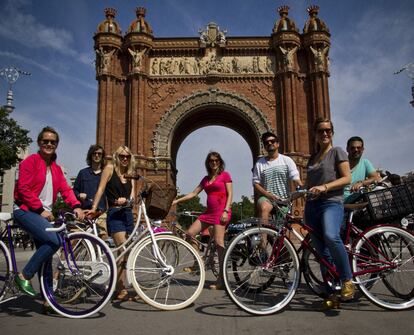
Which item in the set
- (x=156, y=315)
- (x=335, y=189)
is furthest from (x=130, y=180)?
(x=335, y=189)

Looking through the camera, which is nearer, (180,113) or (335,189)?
(335,189)

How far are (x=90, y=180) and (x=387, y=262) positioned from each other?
4513mm

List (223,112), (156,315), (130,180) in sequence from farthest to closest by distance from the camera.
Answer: (223,112)
(130,180)
(156,315)

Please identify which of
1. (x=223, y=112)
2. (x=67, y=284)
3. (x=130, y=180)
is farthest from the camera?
(x=223, y=112)

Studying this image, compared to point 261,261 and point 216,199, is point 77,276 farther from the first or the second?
point 216,199

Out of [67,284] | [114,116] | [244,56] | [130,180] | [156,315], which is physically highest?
[244,56]

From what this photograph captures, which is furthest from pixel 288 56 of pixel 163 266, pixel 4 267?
pixel 4 267

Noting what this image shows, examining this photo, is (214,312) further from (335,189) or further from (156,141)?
(156,141)

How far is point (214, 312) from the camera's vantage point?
12.0 ft

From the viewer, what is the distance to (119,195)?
4.71 metres

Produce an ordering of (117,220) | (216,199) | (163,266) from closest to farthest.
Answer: (163,266) < (117,220) < (216,199)

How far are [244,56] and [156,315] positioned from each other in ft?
77.8

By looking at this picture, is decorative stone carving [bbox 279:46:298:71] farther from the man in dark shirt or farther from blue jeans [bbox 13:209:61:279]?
blue jeans [bbox 13:209:61:279]

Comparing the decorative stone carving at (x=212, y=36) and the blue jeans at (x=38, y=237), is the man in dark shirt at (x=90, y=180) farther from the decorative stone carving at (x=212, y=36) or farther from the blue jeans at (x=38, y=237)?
the decorative stone carving at (x=212, y=36)
